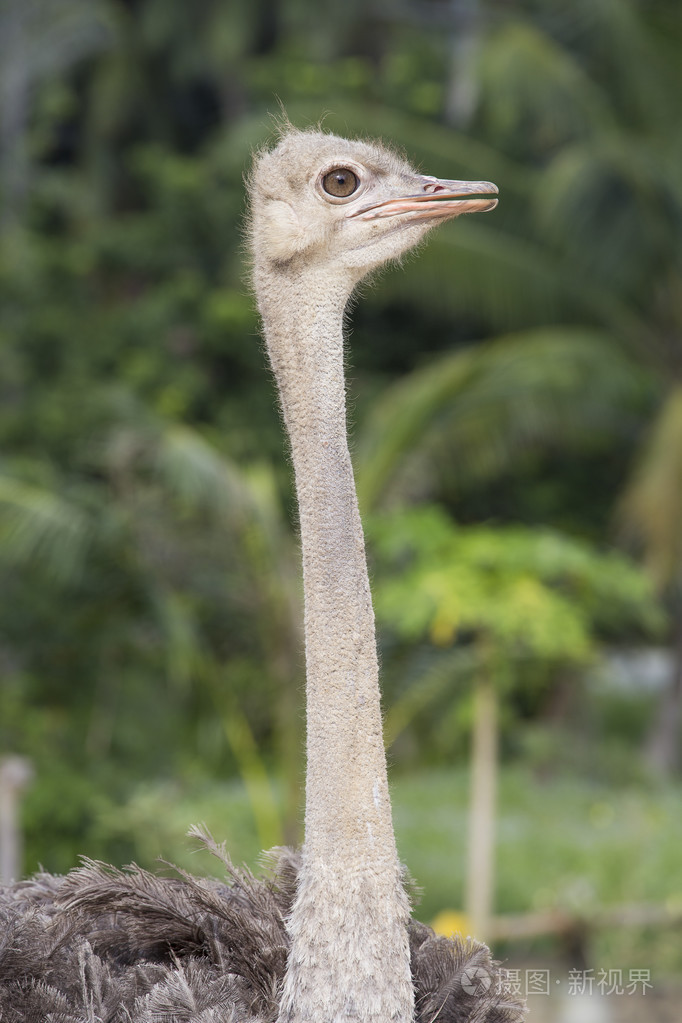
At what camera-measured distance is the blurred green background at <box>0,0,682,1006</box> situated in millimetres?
6375

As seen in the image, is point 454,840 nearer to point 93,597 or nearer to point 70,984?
point 93,597

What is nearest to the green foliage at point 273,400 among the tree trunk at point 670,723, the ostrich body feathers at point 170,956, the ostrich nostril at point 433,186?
the tree trunk at point 670,723

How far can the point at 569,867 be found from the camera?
7.47 meters

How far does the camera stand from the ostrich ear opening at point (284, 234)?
2.17 meters

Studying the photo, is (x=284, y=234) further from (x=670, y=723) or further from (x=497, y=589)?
(x=670, y=723)

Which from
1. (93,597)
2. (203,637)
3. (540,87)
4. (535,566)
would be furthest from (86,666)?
(540,87)

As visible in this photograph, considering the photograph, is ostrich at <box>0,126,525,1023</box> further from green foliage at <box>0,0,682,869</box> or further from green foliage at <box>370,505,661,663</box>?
green foliage at <box>0,0,682,869</box>

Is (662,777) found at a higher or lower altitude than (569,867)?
higher

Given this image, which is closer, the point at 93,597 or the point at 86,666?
the point at 93,597

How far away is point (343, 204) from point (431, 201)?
151 millimetres

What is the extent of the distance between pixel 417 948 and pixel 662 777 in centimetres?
724

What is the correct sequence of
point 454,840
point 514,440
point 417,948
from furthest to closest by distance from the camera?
point 514,440
point 454,840
point 417,948

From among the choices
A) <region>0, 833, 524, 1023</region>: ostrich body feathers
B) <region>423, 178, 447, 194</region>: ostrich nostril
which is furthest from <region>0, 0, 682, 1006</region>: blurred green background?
<region>423, 178, 447, 194</region>: ostrich nostril

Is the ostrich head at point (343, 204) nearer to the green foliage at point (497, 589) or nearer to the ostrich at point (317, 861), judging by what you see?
the ostrich at point (317, 861)
